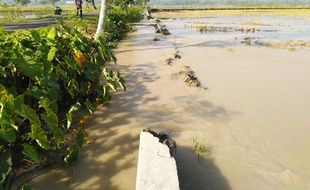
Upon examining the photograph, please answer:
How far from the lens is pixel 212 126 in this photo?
5.61 meters

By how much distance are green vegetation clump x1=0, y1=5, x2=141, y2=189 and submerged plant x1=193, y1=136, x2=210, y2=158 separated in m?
1.48

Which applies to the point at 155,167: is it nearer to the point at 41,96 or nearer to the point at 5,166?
the point at 5,166

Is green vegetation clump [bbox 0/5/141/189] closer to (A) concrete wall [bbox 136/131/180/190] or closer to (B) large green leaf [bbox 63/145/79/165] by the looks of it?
(B) large green leaf [bbox 63/145/79/165]

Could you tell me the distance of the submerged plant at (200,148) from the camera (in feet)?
15.1

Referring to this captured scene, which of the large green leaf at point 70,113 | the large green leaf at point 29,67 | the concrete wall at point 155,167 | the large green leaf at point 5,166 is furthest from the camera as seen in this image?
the large green leaf at point 70,113

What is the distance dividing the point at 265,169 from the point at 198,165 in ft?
2.68

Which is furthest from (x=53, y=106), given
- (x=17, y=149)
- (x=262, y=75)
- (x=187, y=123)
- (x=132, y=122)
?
(x=262, y=75)

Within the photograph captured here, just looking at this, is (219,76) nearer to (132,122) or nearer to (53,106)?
(132,122)

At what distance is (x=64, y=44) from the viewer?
5.81m

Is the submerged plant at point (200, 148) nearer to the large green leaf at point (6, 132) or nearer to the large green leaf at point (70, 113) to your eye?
the large green leaf at point (70, 113)

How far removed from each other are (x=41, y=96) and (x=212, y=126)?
271 cm

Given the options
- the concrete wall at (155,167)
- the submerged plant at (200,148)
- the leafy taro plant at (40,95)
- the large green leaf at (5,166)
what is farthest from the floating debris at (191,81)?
the large green leaf at (5,166)

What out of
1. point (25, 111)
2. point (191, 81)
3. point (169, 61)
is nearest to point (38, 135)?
point (25, 111)

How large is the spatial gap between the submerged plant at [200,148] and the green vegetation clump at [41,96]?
1481 millimetres
